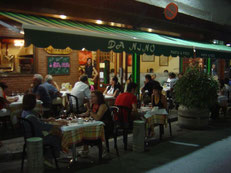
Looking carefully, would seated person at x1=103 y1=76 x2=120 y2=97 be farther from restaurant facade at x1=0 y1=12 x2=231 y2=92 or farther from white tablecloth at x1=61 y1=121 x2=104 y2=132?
white tablecloth at x1=61 y1=121 x2=104 y2=132

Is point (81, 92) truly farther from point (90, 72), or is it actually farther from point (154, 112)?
point (90, 72)

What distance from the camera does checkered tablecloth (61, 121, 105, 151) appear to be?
16.5 feet

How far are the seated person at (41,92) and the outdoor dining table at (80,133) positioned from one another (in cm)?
297

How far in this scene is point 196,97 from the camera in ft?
28.8

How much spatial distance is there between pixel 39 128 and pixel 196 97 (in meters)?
5.58

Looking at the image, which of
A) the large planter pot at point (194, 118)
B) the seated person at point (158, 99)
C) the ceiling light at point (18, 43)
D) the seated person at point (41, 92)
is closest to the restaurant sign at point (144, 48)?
the seated person at point (158, 99)

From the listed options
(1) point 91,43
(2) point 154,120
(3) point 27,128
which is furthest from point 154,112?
(3) point 27,128

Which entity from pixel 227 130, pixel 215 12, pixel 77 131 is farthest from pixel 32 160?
pixel 215 12

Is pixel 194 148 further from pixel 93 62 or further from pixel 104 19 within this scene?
pixel 93 62

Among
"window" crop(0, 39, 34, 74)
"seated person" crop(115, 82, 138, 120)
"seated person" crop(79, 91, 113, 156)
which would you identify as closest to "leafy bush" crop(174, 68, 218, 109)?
"seated person" crop(115, 82, 138, 120)

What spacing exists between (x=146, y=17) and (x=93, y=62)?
3444 mm

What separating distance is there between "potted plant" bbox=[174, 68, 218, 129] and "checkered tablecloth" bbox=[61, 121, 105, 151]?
4.38m

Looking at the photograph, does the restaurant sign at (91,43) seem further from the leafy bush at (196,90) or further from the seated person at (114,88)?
the seated person at (114,88)

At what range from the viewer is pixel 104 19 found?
11.4 meters
